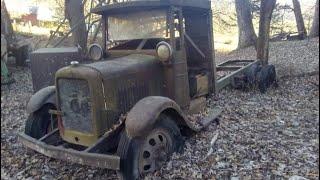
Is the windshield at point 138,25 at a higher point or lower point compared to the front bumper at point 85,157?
higher

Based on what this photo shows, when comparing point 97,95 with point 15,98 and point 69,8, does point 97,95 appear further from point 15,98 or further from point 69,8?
point 69,8

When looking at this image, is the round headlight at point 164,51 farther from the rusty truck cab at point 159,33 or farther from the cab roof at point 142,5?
the cab roof at point 142,5

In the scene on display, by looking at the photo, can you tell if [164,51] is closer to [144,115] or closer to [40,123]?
[144,115]

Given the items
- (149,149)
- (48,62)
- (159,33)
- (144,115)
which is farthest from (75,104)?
(48,62)

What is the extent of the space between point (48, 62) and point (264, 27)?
216 inches

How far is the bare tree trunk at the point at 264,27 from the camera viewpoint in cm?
1007

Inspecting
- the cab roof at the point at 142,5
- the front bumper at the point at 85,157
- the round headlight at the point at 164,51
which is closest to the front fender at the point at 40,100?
the front bumper at the point at 85,157

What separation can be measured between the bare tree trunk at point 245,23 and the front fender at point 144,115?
14.0 metres

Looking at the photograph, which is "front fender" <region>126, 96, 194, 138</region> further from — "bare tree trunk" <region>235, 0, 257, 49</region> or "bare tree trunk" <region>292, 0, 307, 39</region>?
"bare tree trunk" <region>292, 0, 307, 39</region>

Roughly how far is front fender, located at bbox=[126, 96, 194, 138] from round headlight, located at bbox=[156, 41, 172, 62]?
2.88 feet

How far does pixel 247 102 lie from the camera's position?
809 centimetres

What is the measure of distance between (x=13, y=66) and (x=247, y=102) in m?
9.96

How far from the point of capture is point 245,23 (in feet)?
59.6

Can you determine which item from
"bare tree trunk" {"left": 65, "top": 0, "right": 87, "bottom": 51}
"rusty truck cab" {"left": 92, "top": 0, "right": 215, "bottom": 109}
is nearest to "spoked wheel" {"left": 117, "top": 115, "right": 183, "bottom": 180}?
"rusty truck cab" {"left": 92, "top": 0, "right": 215, "bottom": 109}
